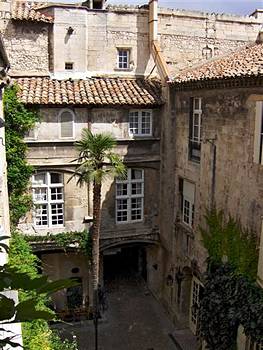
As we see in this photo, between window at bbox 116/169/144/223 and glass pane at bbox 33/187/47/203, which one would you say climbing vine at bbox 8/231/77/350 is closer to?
glass pane at bbox 33/187/47/203

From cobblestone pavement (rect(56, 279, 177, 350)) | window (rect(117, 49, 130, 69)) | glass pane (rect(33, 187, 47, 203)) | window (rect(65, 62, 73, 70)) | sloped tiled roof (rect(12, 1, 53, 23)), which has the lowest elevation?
cobblestone pavement (rect(56, 279, 177, 350))

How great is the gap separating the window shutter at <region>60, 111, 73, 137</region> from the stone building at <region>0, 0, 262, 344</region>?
0.13 feet

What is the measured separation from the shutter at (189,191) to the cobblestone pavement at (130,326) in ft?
18.1

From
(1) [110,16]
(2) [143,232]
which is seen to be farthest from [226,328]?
(1) [110,16]

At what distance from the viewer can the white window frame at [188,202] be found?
15.4 m

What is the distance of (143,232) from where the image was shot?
1762 cm

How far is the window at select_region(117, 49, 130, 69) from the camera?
1788 centimetres

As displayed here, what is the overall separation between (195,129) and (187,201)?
9.60 ft

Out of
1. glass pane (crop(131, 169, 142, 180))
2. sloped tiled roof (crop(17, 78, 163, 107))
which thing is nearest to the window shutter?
sloped tiled roof (crop(17, 78, 163, 107))

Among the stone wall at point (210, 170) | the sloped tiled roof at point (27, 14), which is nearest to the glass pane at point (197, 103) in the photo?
the stone wall at point (210, 170)

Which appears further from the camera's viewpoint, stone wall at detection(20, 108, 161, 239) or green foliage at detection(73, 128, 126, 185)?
stone wall at detection(20, 108, 161, 239)

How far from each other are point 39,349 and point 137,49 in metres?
13.2

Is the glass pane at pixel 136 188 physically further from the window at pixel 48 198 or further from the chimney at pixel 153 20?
the chimney at pixel 153 20

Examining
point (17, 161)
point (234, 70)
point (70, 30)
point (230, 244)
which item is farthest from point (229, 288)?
point (70, 30)
